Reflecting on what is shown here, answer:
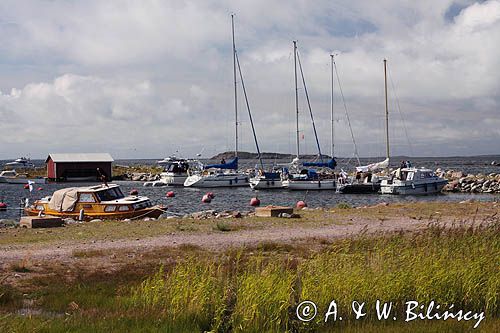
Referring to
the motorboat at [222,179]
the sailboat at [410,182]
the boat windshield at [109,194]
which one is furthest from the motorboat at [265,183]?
the boat windshield at [109,194]

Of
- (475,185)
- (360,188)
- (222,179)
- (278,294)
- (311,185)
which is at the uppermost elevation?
(278,294)

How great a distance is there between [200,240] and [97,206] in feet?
47.4

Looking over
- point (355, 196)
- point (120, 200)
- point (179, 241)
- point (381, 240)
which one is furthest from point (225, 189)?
point (381, 240)

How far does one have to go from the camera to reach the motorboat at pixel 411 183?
213 ft

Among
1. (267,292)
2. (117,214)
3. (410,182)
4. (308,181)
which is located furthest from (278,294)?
(308,181)

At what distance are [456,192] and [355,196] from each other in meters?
14.9

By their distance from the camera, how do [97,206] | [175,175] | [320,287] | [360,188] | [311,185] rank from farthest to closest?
1. [175,175]
2. [311,185]
3. [360,188]
4. [97,206]
5. [320,287]

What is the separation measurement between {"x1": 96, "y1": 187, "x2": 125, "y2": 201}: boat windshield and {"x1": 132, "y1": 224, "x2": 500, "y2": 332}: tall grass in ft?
68.8

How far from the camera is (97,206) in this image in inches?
1281

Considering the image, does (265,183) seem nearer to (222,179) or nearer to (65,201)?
(222,179)

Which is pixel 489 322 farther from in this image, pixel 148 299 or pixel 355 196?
pixel 355 196

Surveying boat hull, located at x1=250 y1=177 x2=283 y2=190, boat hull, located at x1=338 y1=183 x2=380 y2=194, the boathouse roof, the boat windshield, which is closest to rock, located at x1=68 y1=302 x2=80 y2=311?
the boat windshield

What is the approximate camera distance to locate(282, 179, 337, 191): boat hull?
70.8 meters

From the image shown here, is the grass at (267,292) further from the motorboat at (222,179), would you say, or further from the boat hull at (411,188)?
the motorboat at (222,179)
